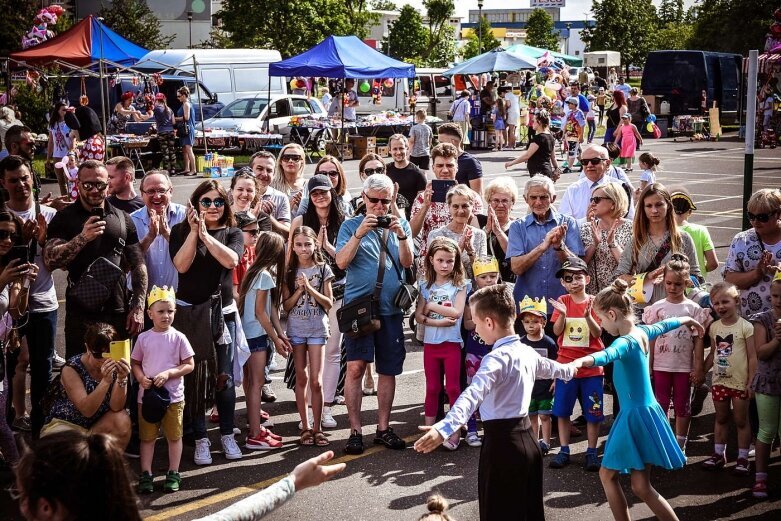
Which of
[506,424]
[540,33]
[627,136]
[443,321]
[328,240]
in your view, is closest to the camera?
[506,424]

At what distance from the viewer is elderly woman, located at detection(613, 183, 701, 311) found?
764cm

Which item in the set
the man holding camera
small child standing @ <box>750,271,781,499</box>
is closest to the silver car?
the man holding camera

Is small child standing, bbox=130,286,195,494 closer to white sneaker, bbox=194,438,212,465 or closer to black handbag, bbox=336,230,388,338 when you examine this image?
white sneaker, bbox=194,438,212,465

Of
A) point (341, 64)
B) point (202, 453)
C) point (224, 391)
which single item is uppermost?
point (341, 64)

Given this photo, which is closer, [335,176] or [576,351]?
[576,351]

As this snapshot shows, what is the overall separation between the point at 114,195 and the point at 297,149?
7.22 feet

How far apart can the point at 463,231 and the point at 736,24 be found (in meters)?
52.4

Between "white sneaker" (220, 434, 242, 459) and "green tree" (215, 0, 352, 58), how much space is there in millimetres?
39149

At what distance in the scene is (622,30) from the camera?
83.3 metres

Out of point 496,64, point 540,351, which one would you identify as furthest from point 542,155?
point 496,64

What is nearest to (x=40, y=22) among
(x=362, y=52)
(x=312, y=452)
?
(x=362, y=52)

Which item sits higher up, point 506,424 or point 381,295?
point 381,295

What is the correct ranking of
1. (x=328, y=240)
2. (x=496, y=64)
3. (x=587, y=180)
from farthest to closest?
(x=496, y=64), (x=587, y=180), (x=328, y=240)

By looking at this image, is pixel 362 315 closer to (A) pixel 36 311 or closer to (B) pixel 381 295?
(B) pixel 381 295
